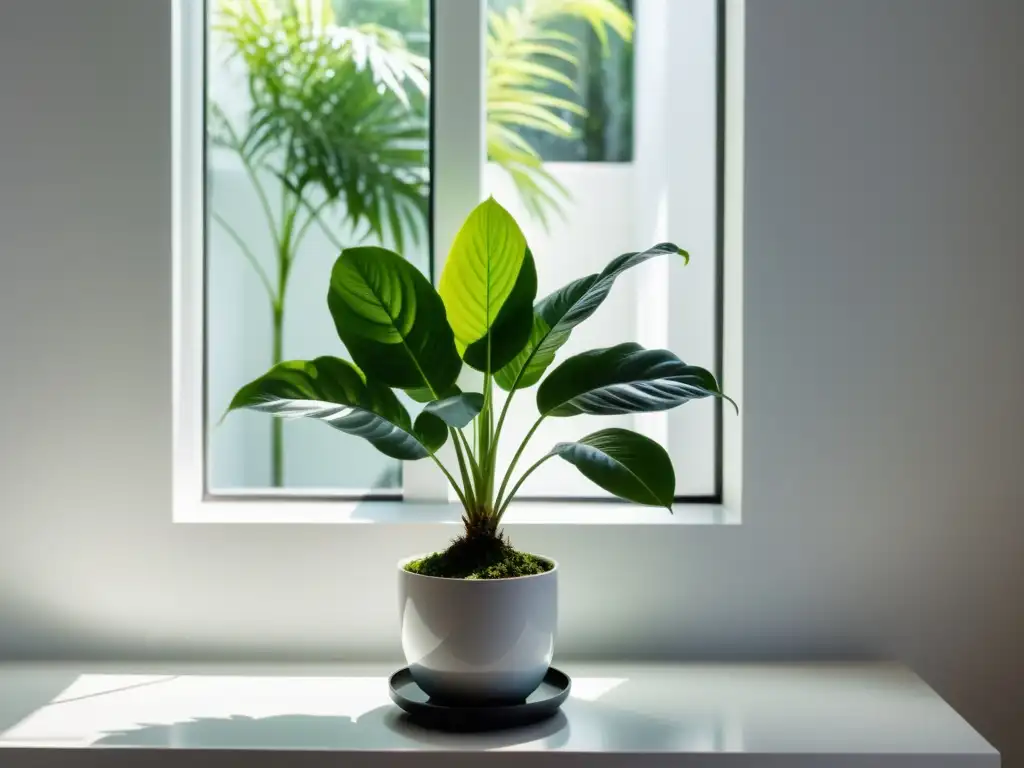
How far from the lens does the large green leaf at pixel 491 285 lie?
1226mm

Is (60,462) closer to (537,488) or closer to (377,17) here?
(537,488)

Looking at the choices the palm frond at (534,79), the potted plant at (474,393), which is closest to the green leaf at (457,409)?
the potted plant at (474,393)

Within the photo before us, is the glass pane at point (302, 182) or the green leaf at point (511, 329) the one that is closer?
the green leaf at point (511, 329)

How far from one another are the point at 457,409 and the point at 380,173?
0.74m

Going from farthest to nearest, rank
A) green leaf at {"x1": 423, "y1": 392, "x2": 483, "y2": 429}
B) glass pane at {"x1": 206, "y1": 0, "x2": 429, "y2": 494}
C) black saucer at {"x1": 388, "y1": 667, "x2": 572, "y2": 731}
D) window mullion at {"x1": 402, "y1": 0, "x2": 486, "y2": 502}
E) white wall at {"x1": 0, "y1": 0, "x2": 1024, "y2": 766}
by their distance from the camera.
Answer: glass pane at {"x1": 206, "y1": 0, "x2": 429, "y2": 494} < window mullion at {"x1": 402, "y1": 0, "x2": 486, "y2": 502} < white wall at {"x1": 0, "y1": 0, "x2": 1024, "y2": 766} < black saucer at {"x1": 388, "y1": 667, "x2": 572, "y2": 731} < green leaf at {"x1": 423, "y1": 392, "x2": 483, "y2": 429}

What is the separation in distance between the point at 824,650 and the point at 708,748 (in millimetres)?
452

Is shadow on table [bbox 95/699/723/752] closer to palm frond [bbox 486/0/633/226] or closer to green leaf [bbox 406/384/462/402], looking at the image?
green leaf [bbox 406/384/462/402]

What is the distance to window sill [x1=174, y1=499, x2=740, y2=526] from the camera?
150cm

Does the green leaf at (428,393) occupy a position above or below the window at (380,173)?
below

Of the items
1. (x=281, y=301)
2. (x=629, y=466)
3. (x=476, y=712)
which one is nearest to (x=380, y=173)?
(x=281, y=301)

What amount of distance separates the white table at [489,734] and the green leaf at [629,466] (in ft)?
0.98

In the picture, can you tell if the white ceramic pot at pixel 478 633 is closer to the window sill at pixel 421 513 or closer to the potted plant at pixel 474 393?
the potted plant at pixel 474 393

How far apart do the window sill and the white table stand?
22cm

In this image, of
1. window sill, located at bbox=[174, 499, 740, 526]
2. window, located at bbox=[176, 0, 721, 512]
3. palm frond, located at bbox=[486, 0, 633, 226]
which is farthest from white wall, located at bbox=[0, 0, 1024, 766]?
palm frond, located at bbox=[486, 0, 633, 226]
